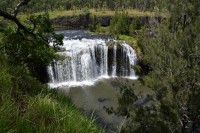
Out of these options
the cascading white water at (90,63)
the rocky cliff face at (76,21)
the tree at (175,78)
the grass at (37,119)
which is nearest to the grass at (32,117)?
the grass at (37,119)

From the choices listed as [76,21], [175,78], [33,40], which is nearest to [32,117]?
[33,40]

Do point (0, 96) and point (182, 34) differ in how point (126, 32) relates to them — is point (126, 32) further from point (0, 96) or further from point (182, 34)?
point (0, 96)

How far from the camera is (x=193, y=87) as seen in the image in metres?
13.0

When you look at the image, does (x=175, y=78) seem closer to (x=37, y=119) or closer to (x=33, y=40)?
(x=33, y=40)

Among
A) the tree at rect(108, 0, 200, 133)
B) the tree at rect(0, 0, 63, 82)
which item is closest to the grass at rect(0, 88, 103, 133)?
the tree at rect(0, 0, 63, 82)

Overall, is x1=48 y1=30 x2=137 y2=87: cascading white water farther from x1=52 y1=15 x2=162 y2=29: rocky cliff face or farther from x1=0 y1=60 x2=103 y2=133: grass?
x1=52 y1=15 x2=162 y2=29: rocky cliff face

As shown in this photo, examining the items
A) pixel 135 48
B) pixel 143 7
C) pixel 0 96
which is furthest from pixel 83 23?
pixel 0 96

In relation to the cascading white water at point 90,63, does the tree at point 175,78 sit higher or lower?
higher

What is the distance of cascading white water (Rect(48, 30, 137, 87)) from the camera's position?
30.1m

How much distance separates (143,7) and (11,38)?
88.7 m

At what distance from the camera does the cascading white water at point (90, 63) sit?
30.1 meters

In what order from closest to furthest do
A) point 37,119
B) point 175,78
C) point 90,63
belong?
point 37,119 → point 175,78 → point 90,63

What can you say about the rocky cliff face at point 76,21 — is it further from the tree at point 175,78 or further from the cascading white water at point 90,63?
the tree at point 175,78

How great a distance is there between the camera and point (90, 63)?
105ft
